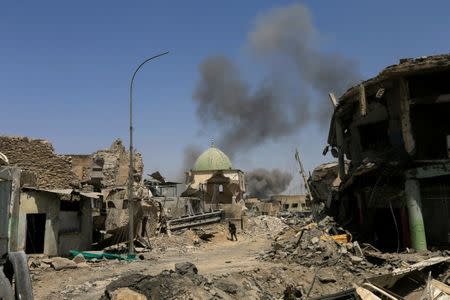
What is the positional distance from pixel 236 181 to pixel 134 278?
4003 centimetres

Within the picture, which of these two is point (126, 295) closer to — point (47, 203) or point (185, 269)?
point (185, 269)

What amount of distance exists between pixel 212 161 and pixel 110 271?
43886mm

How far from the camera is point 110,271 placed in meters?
15.0

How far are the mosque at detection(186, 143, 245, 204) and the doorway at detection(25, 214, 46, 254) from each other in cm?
2743

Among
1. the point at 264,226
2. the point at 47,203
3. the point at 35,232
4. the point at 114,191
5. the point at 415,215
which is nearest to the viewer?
the point at 415,215

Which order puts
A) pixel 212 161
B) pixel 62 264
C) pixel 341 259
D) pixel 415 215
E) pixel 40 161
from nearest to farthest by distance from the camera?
pixel 62 264 → pixel 341 259 → pixel 415 215 → pixel 40 161 → pixel 212 161

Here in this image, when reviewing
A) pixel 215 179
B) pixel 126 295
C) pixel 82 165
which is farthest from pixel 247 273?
pixel 215 179

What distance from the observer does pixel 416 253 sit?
17047 millimetres

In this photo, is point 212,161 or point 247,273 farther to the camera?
point 212,161

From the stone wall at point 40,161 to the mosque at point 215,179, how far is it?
79.8ft

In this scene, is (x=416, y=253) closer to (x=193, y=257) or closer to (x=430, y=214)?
(x=430, y=214)

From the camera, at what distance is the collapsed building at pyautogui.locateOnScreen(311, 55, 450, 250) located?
694 inches

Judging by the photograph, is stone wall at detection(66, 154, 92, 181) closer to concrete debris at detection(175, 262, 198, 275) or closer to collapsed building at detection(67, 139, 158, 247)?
collapsed building at detection(67, 139, 158, 247)

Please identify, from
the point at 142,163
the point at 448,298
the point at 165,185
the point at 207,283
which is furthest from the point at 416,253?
the point at 165,185
